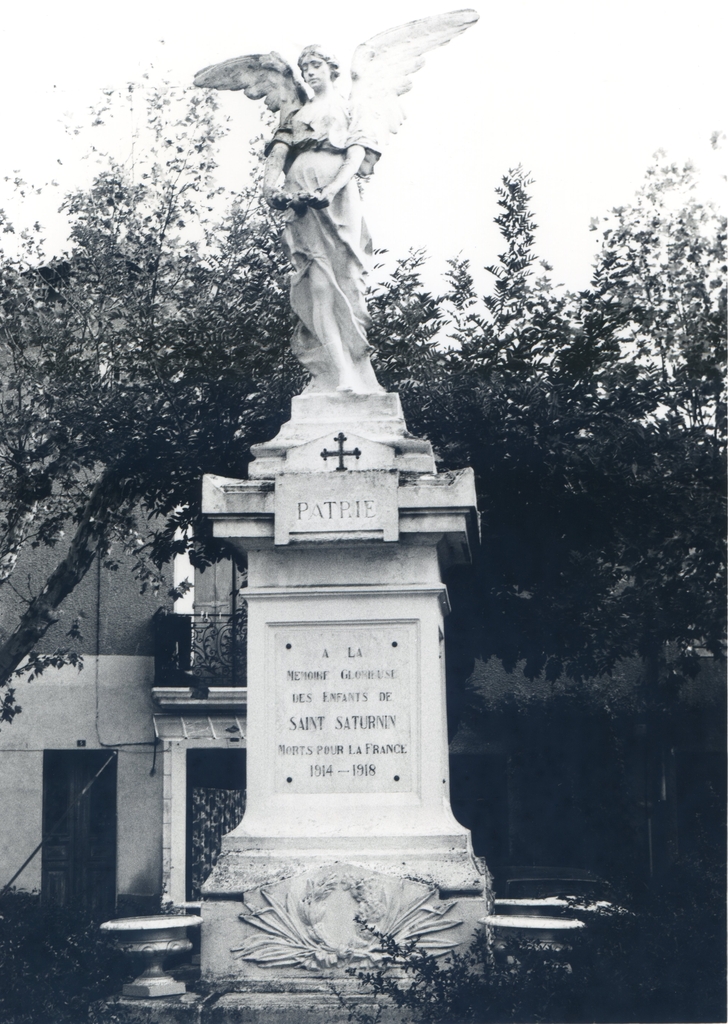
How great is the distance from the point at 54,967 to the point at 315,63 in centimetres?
511

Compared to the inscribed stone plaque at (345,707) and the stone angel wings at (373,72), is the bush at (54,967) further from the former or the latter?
the stone angel wings at (373,72)

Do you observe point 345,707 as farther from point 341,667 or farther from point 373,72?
point 373,72

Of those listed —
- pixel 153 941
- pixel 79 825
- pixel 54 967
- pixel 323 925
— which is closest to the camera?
pixel 323 925

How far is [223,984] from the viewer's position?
705 cm

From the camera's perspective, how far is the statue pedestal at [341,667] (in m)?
7.29

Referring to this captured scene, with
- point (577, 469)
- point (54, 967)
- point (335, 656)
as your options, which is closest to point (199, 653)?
point (577, 469)

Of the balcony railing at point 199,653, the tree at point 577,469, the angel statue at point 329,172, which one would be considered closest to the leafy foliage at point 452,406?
the tree at point 577,469

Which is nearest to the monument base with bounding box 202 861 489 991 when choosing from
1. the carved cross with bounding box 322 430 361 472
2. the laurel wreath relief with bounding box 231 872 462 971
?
the laurel wreath relief with bounding box 231 872 462 971

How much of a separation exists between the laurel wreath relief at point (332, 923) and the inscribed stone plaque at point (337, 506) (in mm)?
1738

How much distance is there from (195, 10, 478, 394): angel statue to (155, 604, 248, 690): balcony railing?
1139 centimetres

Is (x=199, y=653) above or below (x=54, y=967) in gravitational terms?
above

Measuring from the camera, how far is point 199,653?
63.9 ft

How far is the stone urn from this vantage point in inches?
298

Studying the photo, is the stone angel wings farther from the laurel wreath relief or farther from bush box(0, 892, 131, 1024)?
bush box(0, 892, 131, 1024)
